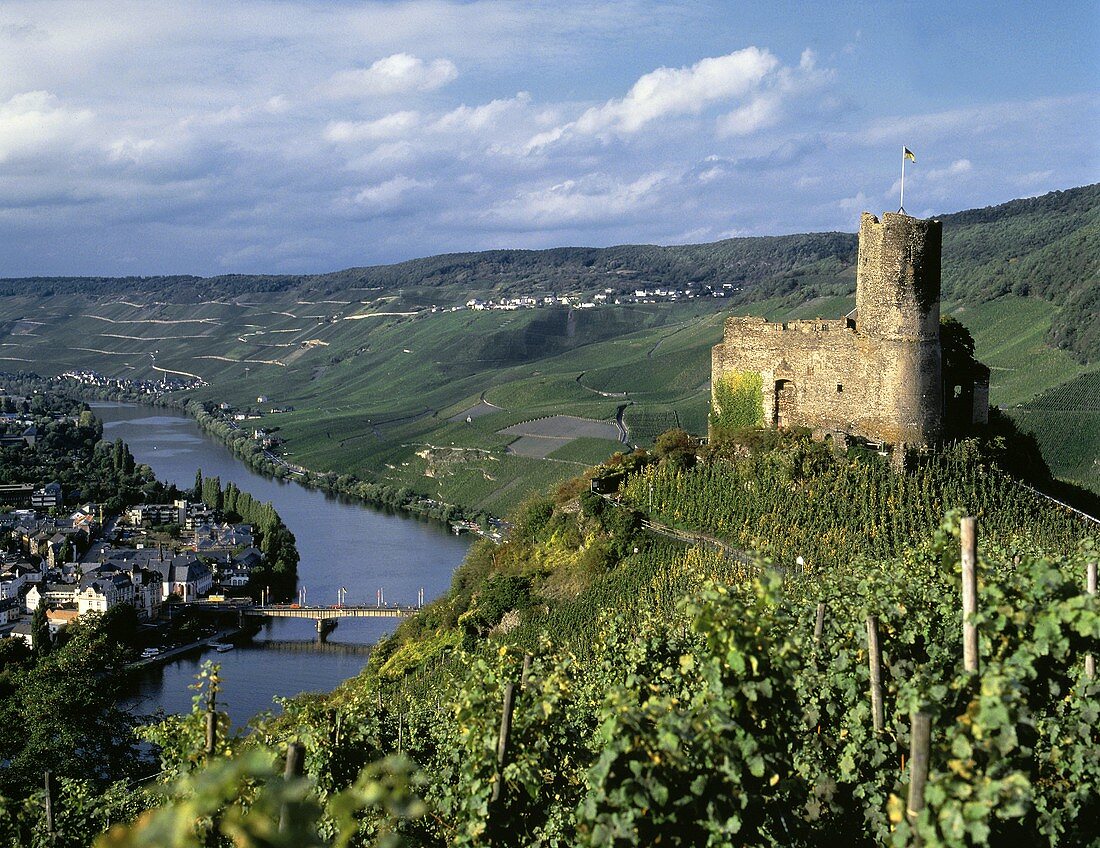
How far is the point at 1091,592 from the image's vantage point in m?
10.7

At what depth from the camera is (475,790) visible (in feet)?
34.3

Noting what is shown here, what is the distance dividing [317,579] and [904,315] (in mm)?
46142

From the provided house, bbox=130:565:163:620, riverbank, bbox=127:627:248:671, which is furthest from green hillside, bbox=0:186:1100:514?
riverbank, bbox=127:627:248:671

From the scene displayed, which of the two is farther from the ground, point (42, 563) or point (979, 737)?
point (979, 737)

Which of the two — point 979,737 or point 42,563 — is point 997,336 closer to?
point 42,563

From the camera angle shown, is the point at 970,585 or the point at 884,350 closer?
the point at 970,585

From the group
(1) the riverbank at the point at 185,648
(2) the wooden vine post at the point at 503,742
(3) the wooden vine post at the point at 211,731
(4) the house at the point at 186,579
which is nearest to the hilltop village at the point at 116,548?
(4) the house at the point at 186,579

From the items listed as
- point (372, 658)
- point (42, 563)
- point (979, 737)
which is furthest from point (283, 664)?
point (979, 737)

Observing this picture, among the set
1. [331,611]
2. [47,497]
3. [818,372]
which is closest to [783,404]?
[818,372]

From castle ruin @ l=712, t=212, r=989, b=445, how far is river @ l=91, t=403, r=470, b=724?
14058 mm

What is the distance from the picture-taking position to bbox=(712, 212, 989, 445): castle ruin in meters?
28.2

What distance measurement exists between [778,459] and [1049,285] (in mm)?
88986

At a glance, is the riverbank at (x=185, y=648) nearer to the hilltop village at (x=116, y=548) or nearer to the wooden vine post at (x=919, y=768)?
the hilltop village at (x=116, y=548)

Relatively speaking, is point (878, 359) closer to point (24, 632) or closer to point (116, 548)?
point (24, 632)
